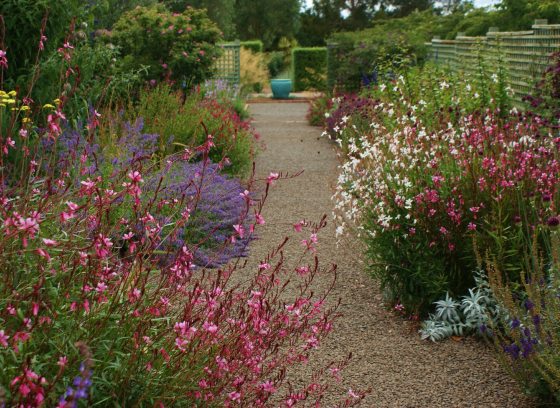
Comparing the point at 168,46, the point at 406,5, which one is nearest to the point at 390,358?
the point at 168,46

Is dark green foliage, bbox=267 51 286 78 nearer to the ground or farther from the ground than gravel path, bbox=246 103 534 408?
nearer to the ground

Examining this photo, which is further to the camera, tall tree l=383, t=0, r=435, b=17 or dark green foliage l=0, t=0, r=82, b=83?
tall tree l=383, t=0, r=435, b=17

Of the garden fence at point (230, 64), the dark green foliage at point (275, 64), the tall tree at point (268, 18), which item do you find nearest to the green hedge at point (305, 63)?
the dark green foliage at point (275, 64)

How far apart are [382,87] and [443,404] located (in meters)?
A: 8.16

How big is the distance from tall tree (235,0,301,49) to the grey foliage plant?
3933cm

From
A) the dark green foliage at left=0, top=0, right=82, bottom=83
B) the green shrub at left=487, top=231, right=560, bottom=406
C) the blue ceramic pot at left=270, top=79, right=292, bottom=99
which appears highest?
the dark green foliage at left=0, top=0, right=82, bottom=83

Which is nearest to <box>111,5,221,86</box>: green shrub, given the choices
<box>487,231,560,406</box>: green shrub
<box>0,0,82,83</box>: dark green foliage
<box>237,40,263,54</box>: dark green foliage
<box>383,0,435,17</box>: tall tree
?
<box>0,0,82,83</box>: dark green foliage

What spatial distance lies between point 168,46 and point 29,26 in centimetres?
557

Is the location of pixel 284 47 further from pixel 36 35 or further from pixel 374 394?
pixel 374 394

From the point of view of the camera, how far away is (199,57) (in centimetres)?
1317

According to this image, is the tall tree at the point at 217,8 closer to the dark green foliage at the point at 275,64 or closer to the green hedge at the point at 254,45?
the green hedge at the point at 254,45

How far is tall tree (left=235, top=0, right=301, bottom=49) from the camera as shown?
4319 cm

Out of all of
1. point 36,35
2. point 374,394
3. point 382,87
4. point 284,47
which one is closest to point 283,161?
point 382,87

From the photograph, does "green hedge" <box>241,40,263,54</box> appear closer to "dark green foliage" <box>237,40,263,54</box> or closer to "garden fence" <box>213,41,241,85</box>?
"dark green foliage" <box>237,40,263,54</box>
